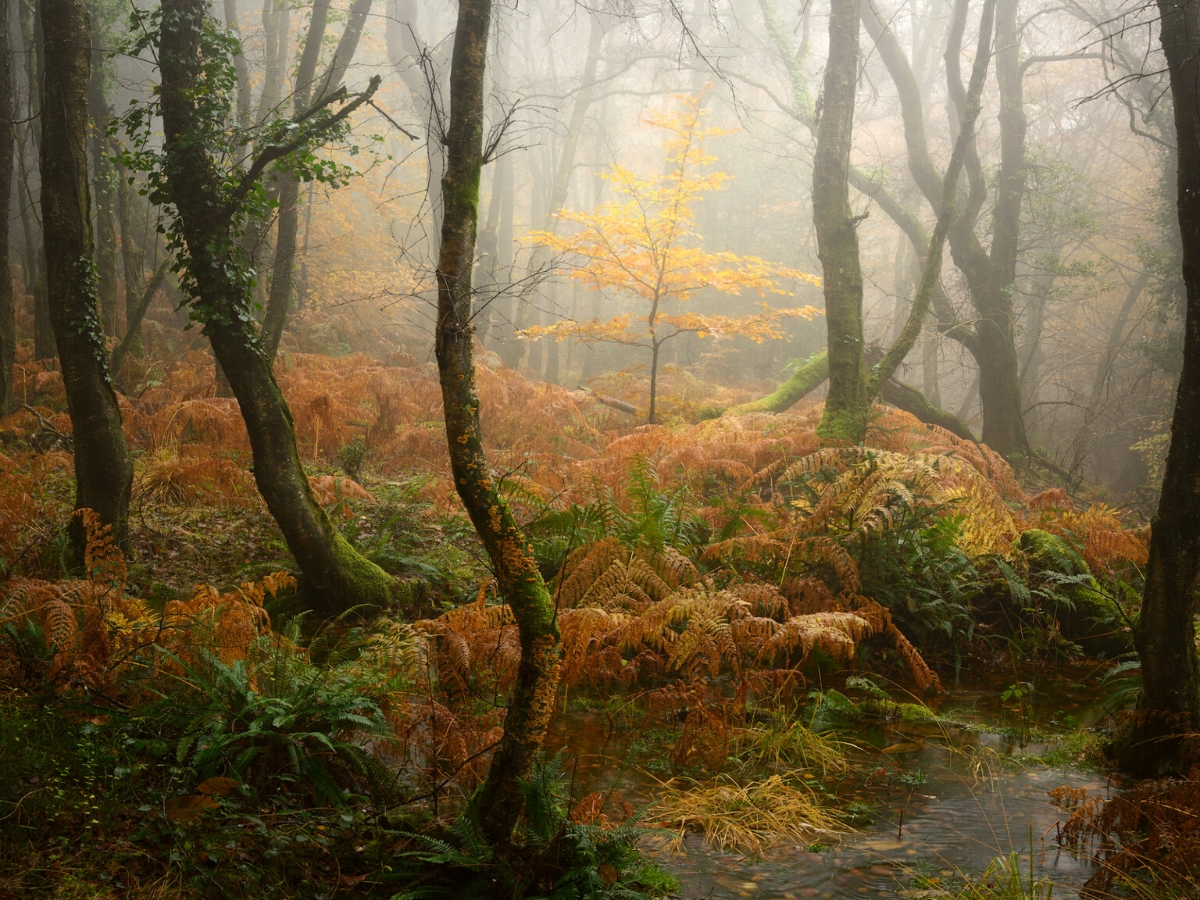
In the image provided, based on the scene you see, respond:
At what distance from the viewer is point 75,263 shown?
5266 mm

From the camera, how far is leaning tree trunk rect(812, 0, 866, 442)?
8.70m

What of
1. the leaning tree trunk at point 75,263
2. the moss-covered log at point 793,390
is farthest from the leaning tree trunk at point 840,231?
the leaning tree trunk at point 75,263

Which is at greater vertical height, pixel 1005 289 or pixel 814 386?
pixel 1005 289

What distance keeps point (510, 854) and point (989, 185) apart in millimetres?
15261

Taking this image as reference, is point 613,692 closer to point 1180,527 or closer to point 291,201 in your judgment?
point 1180,527

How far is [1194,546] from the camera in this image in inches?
135

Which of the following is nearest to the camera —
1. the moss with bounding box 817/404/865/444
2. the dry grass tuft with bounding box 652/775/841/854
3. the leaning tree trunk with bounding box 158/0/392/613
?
the dry grass tuft with bounding box 652/775/841/854

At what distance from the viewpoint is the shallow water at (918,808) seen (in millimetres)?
2973

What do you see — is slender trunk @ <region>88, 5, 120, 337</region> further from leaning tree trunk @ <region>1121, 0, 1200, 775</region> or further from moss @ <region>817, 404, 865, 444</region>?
leaning tree trunk @ <region>1121, 0, 1200, 775</region>

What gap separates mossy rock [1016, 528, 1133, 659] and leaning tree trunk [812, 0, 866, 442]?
2.58 m

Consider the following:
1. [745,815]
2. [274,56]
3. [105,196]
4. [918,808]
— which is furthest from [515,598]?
[274,56]

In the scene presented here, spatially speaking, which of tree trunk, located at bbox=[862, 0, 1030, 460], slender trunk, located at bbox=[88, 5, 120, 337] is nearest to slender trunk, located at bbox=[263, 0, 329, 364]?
slender trunk, located at bbox=[88, 5, 120, 337]

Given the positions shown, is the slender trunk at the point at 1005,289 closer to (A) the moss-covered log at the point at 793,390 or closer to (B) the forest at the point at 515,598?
(A) the moss-covered log at the point at 793,390

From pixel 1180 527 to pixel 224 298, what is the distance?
5.46 m
